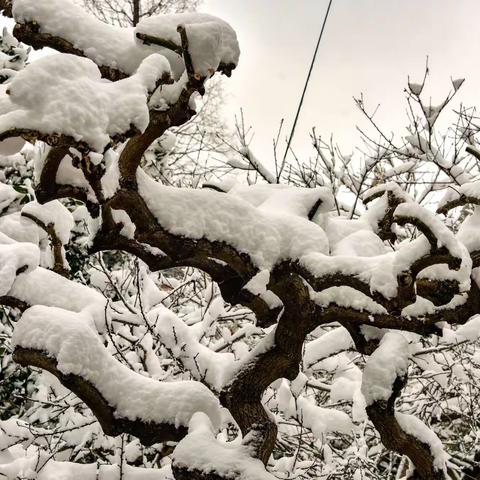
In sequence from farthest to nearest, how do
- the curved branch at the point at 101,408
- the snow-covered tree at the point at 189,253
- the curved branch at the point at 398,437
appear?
the curved branch at the point at 398,437 < the curved branch at the point at 101,408 < the snow-covered tree at the point at 189,253

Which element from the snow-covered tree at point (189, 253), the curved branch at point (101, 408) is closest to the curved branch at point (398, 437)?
the snow-covered tree at point (189, 253)

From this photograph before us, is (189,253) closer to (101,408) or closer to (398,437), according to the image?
(101,408)

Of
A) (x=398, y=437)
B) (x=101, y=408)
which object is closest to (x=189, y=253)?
(x=101, y=408)

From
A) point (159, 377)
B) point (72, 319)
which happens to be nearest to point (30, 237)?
point (159, 377)

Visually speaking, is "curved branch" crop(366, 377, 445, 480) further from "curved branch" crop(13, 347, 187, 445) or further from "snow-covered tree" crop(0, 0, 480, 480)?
"curved branch" crop(13, 347, 187, 445)

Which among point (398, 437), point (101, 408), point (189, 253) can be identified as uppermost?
point (189, 253)

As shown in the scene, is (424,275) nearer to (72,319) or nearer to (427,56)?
(72,319)

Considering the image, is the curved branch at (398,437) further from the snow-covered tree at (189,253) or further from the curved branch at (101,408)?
the curved branch at (101,408)

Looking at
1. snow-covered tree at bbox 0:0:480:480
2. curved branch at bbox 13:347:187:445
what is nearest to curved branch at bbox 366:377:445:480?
snow-covered tree at bbox 0:0:480:480

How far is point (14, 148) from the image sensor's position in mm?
1997

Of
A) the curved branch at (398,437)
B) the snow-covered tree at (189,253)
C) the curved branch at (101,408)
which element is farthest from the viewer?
the curved branch at (398,437)

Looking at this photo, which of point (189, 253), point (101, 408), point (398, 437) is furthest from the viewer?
point (398, 437)

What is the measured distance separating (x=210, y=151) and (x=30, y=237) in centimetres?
406

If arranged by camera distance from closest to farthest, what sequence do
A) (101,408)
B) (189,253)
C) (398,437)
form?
1. (189,253)
2. (101,408)
3. (398,437)
